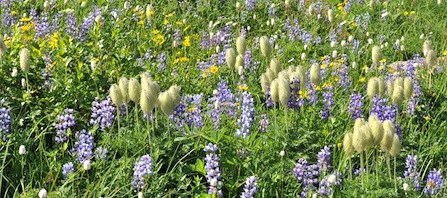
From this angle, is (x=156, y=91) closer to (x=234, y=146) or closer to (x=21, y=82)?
(x=234, y=146)

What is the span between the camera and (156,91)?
2762 mm

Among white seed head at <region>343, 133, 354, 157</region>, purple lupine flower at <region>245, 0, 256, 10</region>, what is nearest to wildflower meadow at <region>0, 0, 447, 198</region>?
white seed head at <region>343, 133, 354, 157</region>

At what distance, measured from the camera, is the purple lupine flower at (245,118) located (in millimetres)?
2936

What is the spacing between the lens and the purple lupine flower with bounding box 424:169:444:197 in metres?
2.70

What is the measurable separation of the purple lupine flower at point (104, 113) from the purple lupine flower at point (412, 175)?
3.79 ft

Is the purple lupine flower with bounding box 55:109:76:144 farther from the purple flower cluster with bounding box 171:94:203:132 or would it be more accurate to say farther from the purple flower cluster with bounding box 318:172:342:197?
the purple flower cluster with bounding box 318:172:342:197

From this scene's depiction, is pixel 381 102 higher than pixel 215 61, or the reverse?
pixel 215 61

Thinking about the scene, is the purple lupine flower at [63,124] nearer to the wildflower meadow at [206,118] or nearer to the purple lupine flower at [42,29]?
the wildflower meadow at [206,118]

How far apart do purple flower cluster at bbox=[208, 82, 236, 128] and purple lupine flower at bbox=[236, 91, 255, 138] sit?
74mm

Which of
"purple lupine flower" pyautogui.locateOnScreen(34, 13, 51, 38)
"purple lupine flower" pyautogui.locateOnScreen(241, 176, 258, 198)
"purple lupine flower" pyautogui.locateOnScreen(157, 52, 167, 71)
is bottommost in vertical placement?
"purple lupine flower" pyautogui.locateOnScreen(241, 176, 258, 198)

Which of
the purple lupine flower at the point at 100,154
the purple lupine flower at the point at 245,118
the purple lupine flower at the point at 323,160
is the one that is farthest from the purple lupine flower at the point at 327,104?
the purple lupine flower at the point at 100,154

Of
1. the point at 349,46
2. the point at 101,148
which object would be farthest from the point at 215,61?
the point at 101,148

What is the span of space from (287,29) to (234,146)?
2.26m

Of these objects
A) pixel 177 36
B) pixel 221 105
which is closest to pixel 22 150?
pixel 221 105
